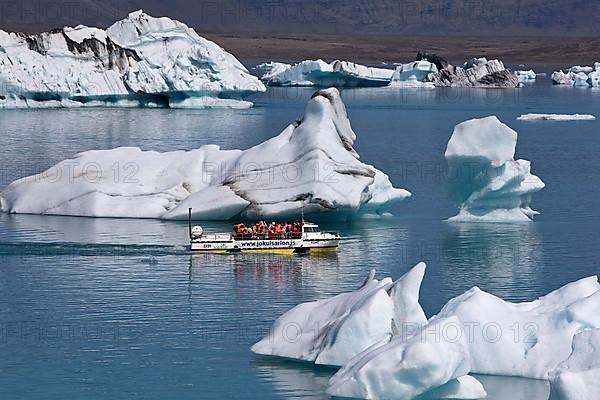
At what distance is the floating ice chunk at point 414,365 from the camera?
61.1 feet

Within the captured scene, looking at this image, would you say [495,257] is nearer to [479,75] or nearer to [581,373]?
[581,373]

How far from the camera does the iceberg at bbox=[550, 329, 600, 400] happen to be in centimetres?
1616

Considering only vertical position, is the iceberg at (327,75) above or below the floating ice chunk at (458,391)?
above

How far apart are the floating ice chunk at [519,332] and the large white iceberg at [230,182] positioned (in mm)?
13334

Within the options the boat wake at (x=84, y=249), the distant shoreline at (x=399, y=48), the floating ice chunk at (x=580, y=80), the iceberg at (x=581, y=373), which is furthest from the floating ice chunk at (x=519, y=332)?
the distant shoreline at (x=399, y=48)

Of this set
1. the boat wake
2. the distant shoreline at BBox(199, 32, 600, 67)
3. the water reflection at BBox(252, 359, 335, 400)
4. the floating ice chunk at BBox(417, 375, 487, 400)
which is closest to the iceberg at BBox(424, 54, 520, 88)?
the distant shoreline at BBox(199, 32, 600, 67)

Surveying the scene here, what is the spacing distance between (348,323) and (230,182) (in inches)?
618

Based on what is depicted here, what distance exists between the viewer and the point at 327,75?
98.5 m

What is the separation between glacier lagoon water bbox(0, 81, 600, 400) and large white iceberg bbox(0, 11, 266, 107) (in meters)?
15.3

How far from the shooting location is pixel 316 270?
30406 mm

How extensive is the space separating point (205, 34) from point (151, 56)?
4702 inches

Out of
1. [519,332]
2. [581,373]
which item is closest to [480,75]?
[519,332]

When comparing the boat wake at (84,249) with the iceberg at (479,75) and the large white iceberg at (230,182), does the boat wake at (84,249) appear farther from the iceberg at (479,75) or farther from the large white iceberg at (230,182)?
the iceberg at (479,75)

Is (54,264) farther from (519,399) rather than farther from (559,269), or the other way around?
(519,399)
